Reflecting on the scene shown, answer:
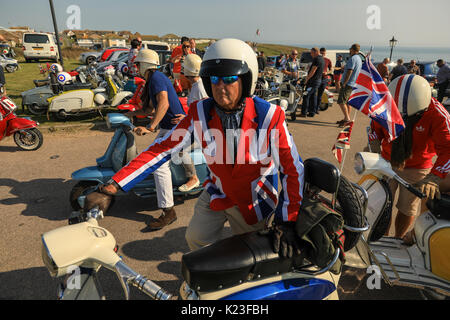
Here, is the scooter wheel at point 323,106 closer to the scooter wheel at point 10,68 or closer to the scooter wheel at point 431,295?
the scooter wheel at point 431,295

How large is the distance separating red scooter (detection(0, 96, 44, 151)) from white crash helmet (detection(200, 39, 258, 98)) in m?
5.23

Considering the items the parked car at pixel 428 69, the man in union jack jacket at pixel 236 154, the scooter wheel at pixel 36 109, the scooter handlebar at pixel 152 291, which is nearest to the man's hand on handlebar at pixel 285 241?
the man in union jack jacket at pixel 236 154

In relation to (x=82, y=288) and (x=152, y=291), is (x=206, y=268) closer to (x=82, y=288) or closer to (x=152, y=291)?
(x=152, y=291)

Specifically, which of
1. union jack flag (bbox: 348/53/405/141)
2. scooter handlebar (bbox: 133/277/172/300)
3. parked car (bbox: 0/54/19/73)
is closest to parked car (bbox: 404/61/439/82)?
union jack flag (bbox: 348/53/405/141)

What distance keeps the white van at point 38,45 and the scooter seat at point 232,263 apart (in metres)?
24.4

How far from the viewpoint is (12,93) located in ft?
36.8

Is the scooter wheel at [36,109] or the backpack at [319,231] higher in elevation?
the backpack at [319,231]

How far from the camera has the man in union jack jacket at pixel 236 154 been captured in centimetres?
164

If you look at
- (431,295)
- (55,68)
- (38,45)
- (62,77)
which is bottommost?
(431,295)

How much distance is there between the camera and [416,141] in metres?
2.59

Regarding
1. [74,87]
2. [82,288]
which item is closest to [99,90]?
[74,87]

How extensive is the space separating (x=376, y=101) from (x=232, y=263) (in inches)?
80.5

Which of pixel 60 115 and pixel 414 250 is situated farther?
pixel 60 115

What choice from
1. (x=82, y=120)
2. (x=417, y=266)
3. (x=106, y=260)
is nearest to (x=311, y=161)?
(x=106, y=260)
